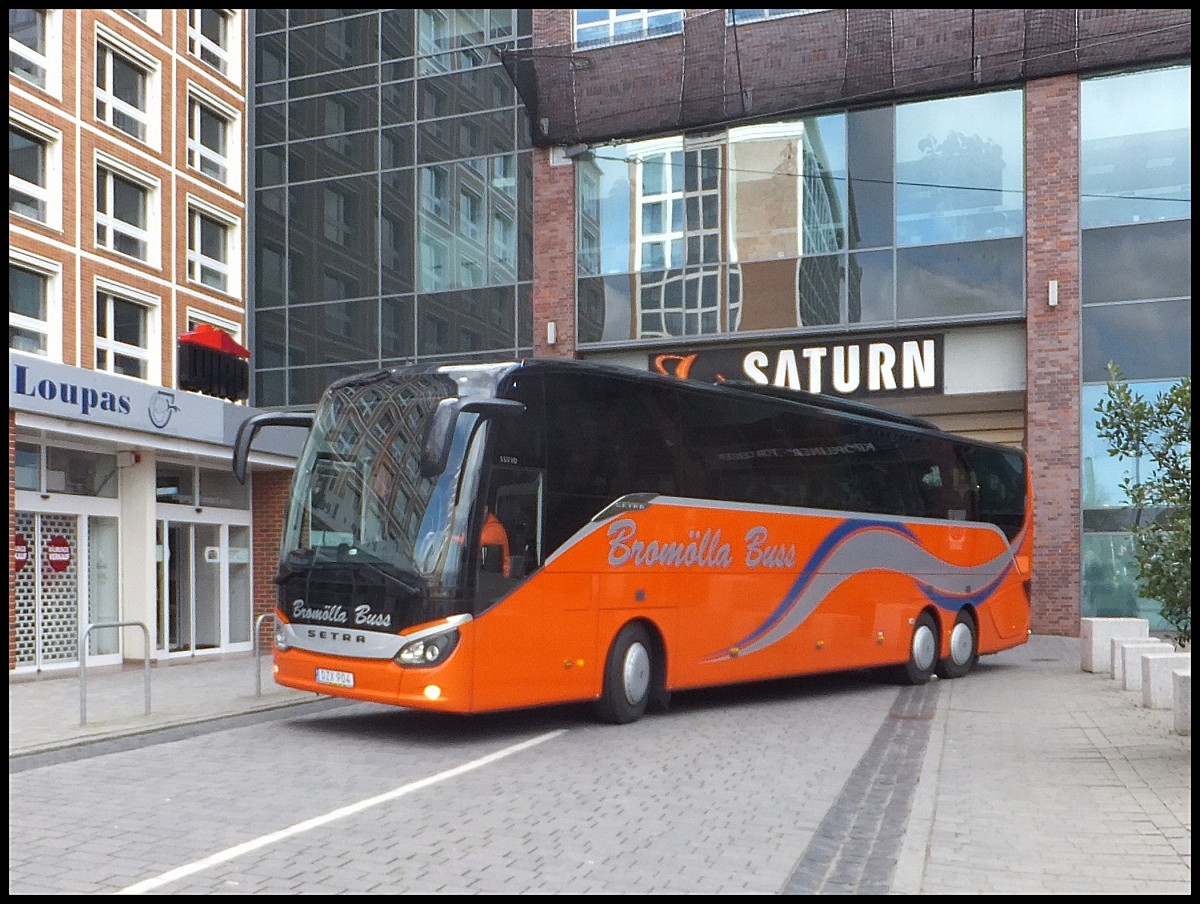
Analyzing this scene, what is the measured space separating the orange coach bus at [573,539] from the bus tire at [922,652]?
720 millimetres

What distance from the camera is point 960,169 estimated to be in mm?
24672

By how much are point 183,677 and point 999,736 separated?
1067 centimetres

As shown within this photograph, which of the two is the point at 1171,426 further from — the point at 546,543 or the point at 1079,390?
the point at 1079,390

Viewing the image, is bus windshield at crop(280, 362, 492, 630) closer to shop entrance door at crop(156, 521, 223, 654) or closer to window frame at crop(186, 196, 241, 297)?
shop entrance door at crop(156, 521, 223, 654)

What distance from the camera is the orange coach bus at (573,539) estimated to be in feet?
36.2

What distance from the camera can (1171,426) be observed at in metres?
10.5

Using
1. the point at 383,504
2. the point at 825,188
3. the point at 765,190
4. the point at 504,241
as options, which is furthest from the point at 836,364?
the point at 383,504

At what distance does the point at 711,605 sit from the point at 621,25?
16.7 metres

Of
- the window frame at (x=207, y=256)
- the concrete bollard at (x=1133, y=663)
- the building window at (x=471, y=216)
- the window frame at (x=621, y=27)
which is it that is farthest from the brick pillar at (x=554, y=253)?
the concrete bollard at (x=1133, y=663)

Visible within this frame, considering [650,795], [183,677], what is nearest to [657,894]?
[650,795]

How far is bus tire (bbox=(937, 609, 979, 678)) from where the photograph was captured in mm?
18547

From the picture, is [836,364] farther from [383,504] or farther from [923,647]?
[383,504]

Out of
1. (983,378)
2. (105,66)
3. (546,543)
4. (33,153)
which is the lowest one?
(546,543)

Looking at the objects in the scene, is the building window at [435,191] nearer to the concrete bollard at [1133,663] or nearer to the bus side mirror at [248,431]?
the bus side mirror at [248,431]
